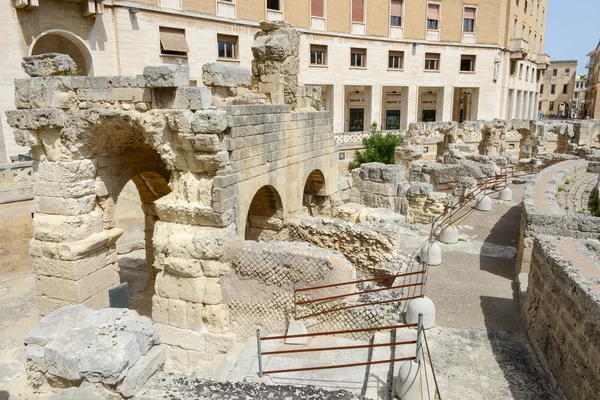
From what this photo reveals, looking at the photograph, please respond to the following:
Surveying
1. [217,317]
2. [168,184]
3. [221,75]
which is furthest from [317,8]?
[217,317]

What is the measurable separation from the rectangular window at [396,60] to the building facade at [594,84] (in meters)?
25.6

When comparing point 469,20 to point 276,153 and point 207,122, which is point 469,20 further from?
point 207,122

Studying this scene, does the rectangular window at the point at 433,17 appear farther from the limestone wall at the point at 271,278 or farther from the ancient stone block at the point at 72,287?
the ancient stone block at the point at 72,287

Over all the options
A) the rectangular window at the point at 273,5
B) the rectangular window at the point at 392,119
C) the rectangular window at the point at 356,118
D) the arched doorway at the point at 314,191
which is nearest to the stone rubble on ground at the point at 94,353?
the arched doorway at the point at 314,191

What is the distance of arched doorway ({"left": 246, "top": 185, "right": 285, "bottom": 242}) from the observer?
884cm

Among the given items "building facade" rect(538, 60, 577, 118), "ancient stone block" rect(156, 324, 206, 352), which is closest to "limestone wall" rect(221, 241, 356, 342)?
"ancient stone block" rect(156, 324, 206, 352)

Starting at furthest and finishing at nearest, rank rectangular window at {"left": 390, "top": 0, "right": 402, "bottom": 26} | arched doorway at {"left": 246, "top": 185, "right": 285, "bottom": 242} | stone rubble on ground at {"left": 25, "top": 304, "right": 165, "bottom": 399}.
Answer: rectangular window at {"left": 390, "top": 0, "right": 402, "bottom": 26} < arched doorway at {"left": 246, "top": 185, "right": 285, "bottom": 242} < stone rubble on ground at {"left": 25, "top": 304, "right": 165, "bottom": 399}

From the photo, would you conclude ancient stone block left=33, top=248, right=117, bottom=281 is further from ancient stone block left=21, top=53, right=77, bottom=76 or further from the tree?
the tree

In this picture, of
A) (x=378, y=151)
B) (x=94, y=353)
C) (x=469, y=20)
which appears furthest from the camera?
(x=469, y=20)

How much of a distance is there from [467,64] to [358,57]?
9.00 metres

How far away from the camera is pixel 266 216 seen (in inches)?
356

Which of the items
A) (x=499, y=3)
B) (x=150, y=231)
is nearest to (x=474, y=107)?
(x=499, y=3)

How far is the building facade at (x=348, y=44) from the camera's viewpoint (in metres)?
16.7

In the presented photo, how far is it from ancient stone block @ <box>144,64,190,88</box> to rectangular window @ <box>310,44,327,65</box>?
781 inches
